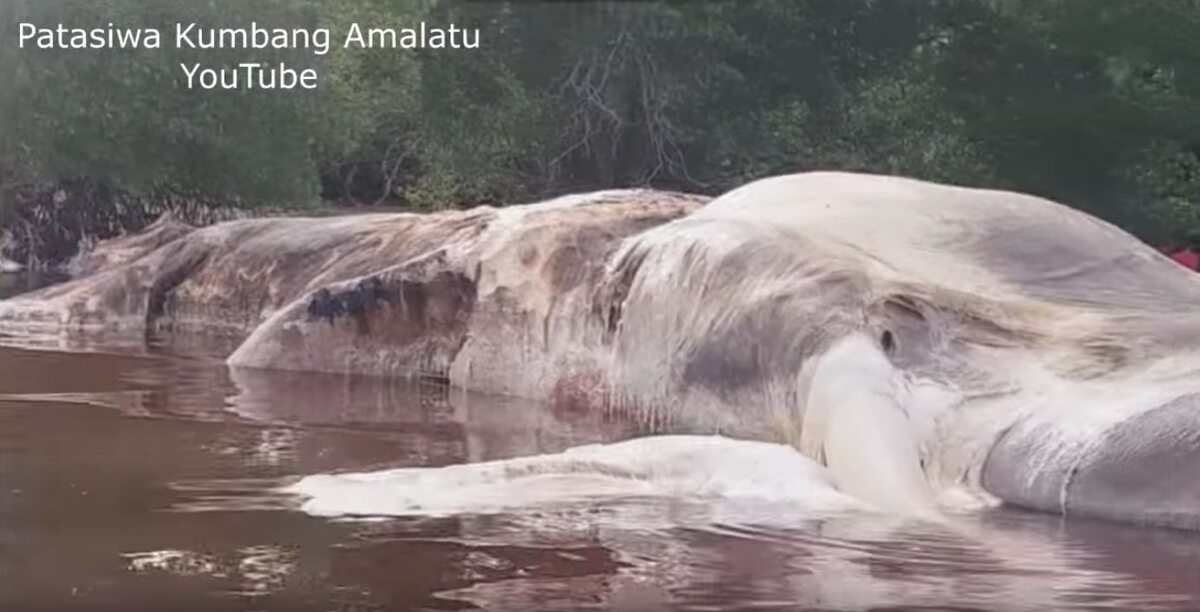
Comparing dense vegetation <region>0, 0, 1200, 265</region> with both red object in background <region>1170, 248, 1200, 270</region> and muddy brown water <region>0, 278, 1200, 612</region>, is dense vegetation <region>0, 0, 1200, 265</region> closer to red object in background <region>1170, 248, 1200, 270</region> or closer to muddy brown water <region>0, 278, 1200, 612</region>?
red object in background <region>1170, 248, 1200, 270</region>

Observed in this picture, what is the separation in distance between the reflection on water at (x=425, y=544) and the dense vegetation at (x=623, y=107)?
959 millimetres

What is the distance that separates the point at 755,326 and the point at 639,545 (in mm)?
2015

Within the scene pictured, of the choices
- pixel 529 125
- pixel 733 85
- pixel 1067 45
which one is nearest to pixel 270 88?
pixel 529 125

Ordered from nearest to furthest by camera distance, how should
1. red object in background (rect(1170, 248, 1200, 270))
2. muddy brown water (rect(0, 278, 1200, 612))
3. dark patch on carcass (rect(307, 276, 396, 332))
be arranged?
muddy brown water (rect(0, 278, 1200, 612)) < red object in background (rect(1170, 248, 1200, 270)) < dark patch on carcass (rect(307, 276, 396, 332))

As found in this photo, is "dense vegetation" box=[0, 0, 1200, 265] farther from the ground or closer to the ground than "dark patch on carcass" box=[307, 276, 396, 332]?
farther from the ground

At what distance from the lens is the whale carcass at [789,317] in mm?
5832

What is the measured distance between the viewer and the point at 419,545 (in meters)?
4.85

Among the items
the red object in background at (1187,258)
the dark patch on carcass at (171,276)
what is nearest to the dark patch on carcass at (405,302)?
the dark patch on carcass at (171,276)

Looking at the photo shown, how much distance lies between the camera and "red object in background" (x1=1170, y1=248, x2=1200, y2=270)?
7.36m

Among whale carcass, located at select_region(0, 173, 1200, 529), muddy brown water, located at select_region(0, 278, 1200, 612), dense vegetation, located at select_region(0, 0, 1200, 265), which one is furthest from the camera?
dense vegetation, located at select_region(0, 0, 1200, 265)

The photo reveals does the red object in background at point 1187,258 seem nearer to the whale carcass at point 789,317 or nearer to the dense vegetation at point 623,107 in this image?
the dense vegetation at point 623,107

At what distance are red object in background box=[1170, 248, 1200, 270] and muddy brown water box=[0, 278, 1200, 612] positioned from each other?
2210 millimetres

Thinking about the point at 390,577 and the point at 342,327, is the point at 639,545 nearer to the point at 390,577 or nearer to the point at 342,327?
the point at 390,577

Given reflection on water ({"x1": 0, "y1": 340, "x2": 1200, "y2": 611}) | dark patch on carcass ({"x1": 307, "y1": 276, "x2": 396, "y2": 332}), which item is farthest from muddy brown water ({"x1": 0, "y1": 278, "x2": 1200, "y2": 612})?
dark patch on carcass ({"x1": 307, "y1": 276, "x2": 396, "y2": 332})
